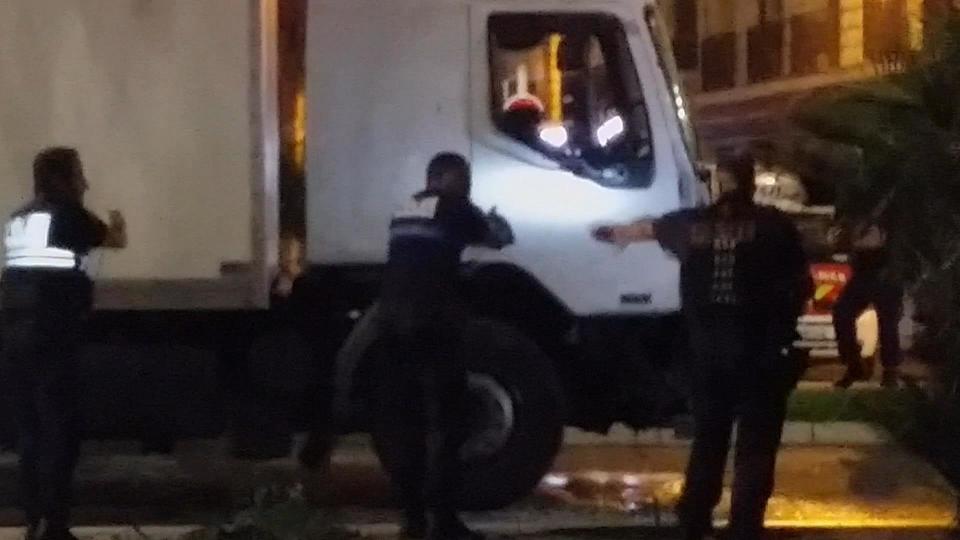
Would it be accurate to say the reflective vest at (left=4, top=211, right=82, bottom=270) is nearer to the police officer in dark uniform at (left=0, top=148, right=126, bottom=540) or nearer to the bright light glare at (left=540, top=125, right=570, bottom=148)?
the police officer in dark uniform at (left=0, top=148, right=126, bottom=540)

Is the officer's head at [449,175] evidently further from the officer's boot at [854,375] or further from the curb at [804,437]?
the officer's boot at [854,375]

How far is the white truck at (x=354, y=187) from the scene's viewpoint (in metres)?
8.30

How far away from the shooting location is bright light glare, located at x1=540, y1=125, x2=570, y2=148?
8.66 m

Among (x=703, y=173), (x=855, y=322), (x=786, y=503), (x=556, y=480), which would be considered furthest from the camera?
(x=855, y=322)

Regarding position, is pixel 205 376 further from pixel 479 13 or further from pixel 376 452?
pixel 479 13

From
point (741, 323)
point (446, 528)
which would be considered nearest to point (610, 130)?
point (741, 323)

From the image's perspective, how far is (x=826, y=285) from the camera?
1511cm

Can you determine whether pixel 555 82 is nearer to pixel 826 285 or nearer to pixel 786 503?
pixel 786 503

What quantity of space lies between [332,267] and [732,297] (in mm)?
2264

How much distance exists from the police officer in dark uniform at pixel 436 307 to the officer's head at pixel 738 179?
1158 millimetres

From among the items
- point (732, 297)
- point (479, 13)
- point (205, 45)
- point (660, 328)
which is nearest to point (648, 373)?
point (660, 328)

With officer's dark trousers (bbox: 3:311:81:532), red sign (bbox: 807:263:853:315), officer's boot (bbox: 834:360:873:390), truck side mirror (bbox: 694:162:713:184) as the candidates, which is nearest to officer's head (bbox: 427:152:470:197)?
truck side mirror (bbox: 694:162:713:184)

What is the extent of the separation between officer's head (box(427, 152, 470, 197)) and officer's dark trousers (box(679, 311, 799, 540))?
1302mm

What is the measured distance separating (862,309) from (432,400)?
6744mm
